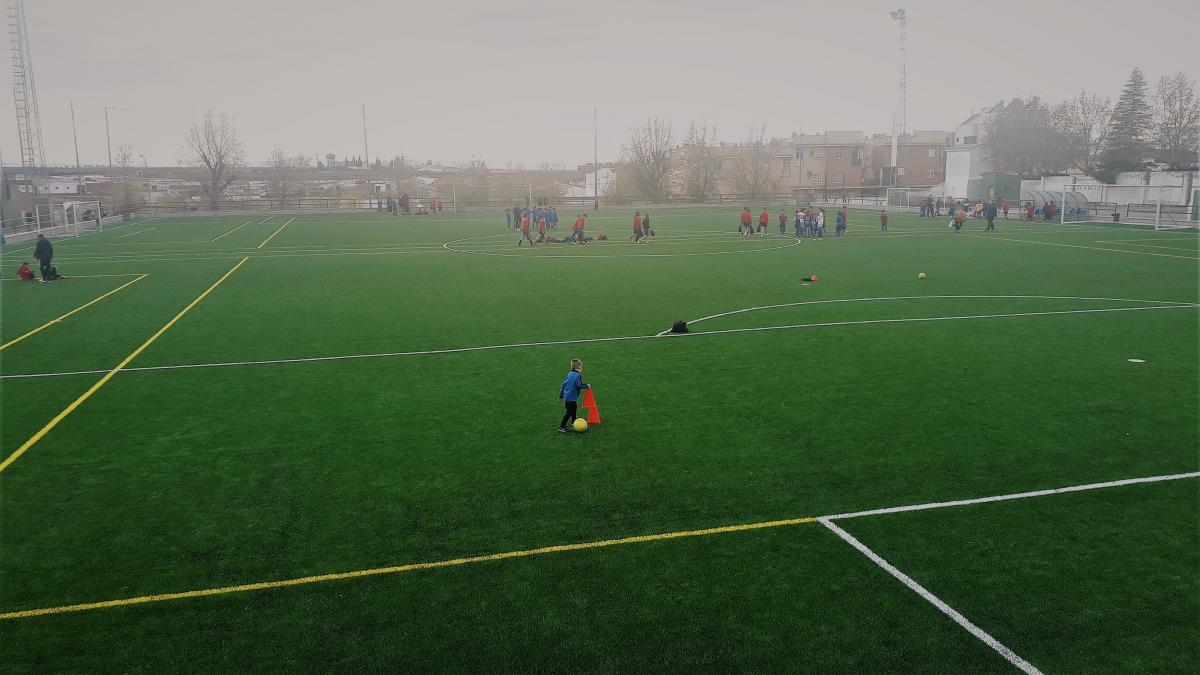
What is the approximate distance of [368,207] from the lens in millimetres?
95688

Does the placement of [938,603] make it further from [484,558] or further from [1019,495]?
[484,558]

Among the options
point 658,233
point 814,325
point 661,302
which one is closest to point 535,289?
point 661,302

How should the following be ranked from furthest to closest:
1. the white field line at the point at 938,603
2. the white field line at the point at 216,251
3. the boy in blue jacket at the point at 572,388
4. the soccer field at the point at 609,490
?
the white field line at the point at 216,251 < the boy in blue jacket at the point at 572,388 < the soccer field at the point at 609,490 < the white field line at the point at 938,603

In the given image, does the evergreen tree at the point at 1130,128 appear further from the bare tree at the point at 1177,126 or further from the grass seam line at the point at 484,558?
the grass seam line at the point at 484,558

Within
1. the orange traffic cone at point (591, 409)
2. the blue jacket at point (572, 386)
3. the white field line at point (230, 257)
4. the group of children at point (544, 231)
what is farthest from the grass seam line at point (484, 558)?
the group of children at point (544, 231)

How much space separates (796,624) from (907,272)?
89.0 feet

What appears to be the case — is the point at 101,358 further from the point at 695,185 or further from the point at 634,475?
the point at 695,185

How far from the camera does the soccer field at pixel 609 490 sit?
283 inches

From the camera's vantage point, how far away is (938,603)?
7609 mm

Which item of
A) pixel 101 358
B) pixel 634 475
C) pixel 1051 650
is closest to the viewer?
pixel 1051 650

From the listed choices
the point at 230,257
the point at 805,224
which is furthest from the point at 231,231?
the point at 805,224

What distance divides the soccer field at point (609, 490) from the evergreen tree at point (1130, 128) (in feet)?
235

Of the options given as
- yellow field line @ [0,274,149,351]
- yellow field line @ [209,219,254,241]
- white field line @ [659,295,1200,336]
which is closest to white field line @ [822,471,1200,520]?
white field line @ [659,295,1200,336]

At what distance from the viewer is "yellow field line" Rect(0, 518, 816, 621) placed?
770 centimetres
